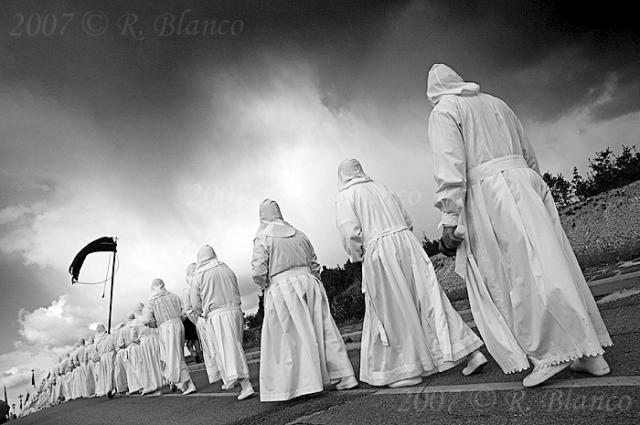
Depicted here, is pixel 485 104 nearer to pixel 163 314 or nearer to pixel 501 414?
pixel 501 414

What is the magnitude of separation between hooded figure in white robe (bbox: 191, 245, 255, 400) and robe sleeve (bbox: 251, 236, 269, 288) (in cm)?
214

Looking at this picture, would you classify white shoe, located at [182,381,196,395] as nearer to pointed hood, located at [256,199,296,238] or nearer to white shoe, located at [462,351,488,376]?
pointed hood, located at [256,199,296,238]

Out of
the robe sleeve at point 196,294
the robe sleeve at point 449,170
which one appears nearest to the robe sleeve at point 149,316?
the robe sleeve at point 196,294

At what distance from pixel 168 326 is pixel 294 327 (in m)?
5.87

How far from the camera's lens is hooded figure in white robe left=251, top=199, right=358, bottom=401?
18.3ft

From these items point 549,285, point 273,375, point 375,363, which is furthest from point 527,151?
point 273,375

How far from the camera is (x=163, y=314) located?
1091 cm

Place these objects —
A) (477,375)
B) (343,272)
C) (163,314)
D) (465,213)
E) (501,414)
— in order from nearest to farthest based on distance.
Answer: (501,414) → (465,213) → (477,375) → (163,314) → (343,272)

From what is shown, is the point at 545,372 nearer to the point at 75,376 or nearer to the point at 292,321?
the point at 292,321

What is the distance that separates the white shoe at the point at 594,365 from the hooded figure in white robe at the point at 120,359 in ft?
42.0

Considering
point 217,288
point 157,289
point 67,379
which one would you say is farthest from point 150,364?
point 67,379

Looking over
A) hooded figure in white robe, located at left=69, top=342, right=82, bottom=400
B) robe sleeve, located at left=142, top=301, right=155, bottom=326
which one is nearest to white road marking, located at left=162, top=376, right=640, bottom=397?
robe sleeve, located at left=142, top=301, right=155, bottom=326

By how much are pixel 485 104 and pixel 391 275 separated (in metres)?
2.01

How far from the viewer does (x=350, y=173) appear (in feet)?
18.9
